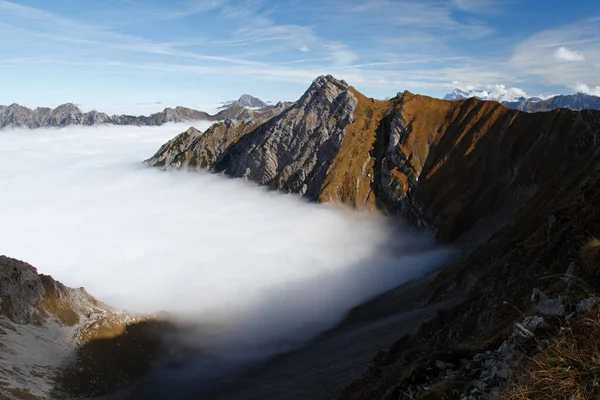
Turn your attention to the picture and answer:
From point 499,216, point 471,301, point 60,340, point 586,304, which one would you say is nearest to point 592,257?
point 586,304

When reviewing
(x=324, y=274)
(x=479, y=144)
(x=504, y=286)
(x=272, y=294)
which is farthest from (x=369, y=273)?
(x=504, y=286)

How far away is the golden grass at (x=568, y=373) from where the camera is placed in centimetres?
782

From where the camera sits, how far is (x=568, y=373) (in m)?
7.93

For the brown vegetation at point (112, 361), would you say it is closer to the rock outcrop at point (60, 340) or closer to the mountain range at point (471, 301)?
the rock outcrop at point (60, 340)

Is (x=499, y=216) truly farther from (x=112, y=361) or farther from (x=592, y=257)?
(x=592, y=257)

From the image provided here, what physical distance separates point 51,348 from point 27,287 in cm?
2036

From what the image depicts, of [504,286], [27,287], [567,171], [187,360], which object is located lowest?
[187,360]

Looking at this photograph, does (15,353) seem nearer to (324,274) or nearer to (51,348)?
(51,348)

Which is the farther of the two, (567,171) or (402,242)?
(402,242)

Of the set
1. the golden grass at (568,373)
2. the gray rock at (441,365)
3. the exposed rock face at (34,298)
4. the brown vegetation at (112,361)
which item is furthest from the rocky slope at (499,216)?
the exposed rock face at (34,298)

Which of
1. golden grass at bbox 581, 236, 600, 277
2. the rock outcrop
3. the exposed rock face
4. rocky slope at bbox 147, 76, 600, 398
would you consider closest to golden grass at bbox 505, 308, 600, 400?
golden grass at bbox 581, 236, 600, 277

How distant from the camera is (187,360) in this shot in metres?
122

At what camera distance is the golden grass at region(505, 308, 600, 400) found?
25.6ft

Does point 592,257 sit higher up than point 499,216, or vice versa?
point 592,257
